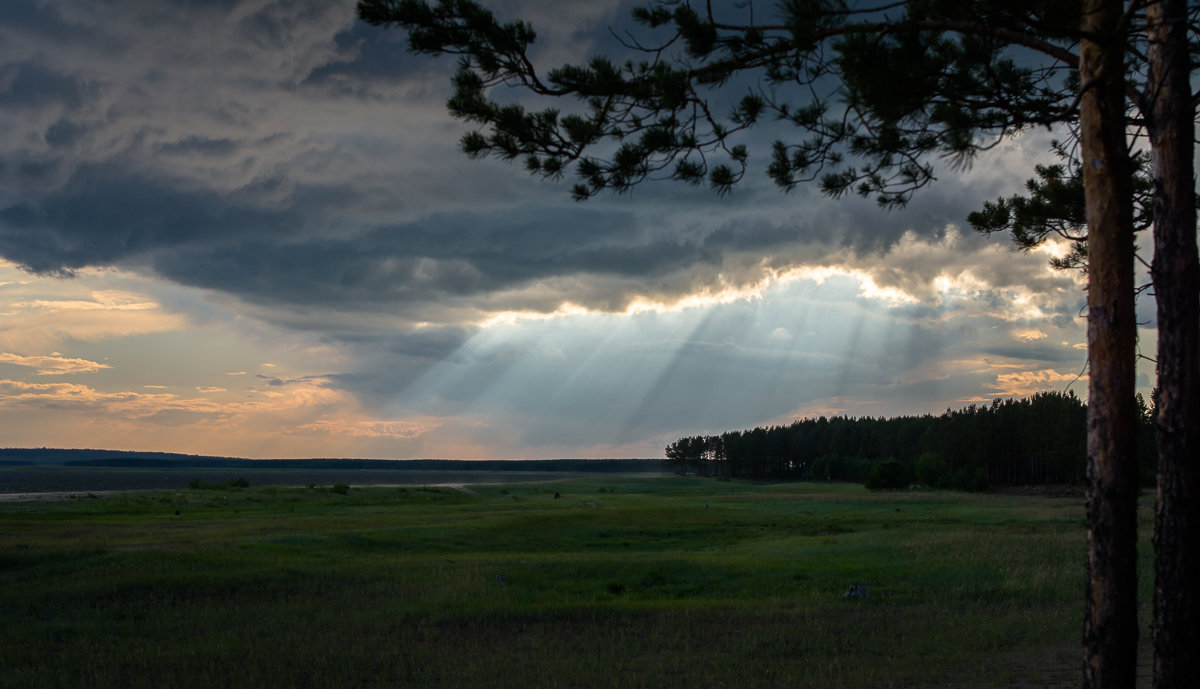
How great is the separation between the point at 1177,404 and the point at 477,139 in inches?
378

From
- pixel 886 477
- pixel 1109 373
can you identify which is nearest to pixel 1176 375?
pixel 1109 373

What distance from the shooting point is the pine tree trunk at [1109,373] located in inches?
337

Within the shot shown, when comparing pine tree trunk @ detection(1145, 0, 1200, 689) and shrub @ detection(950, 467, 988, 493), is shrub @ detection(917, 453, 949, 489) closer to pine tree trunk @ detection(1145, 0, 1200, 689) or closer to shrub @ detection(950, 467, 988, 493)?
shrub @ detection(950, 467, 988, 493)

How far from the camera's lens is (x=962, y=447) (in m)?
119

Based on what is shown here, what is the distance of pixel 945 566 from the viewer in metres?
23.6

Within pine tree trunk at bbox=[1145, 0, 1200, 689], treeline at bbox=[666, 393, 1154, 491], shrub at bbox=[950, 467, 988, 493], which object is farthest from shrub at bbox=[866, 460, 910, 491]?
pine tree trunk at bbox=[1145, 0, 1200, 689]

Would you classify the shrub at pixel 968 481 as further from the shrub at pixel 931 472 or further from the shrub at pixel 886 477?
the shrub at pixel 886 477

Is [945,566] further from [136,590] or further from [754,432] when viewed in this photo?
[754,432]

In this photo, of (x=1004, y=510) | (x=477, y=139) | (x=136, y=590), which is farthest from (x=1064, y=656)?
(x=1004, y=510)

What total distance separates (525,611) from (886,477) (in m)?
86.4

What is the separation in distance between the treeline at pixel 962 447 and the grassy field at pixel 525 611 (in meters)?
66.9

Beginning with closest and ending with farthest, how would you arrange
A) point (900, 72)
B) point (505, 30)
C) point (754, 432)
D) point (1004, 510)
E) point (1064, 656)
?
point (900, 72)
point (505, 30)
point (1064, 656)
point (1004, 510)
point (754, 432)

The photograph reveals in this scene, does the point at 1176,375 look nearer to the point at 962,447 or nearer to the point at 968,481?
the point at 968,481

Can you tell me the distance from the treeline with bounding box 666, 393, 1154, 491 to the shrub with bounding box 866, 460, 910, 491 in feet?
0.52
